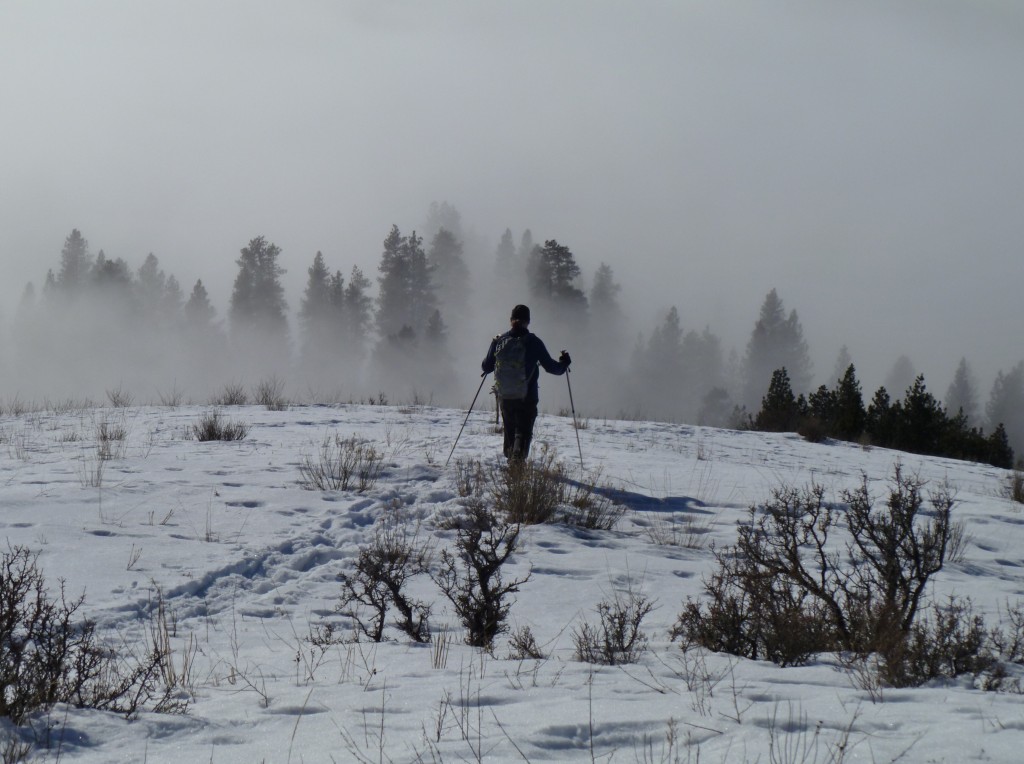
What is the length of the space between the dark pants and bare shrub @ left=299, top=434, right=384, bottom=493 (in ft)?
5.32

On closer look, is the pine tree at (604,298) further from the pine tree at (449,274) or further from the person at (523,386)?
the person at (523,386)

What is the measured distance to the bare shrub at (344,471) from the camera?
8.02 meters

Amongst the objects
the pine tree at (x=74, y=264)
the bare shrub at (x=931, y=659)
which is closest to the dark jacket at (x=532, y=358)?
the bare shrub at (x=931, y=659)

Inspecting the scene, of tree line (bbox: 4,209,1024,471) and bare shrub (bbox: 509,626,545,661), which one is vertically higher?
tree line (bbox: 4,209,1024,471)

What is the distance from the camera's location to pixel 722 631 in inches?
148

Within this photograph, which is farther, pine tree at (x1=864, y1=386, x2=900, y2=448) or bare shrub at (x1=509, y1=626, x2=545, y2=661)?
pine tree at (x1=864, y1=386, x2=900, y2=448)

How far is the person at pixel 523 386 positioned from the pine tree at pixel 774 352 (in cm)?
6252

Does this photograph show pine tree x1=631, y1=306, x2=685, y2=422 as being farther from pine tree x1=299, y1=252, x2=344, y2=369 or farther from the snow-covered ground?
the snow-covered ground

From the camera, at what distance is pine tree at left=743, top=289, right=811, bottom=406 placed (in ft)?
225

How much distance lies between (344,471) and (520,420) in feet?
7.72

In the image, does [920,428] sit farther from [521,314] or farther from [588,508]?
[588,508]

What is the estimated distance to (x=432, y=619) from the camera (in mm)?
4664

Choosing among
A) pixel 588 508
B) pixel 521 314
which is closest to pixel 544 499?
pixel 588 508

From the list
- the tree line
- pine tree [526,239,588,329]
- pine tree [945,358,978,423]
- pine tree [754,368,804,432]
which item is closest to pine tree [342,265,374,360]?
the tree line
